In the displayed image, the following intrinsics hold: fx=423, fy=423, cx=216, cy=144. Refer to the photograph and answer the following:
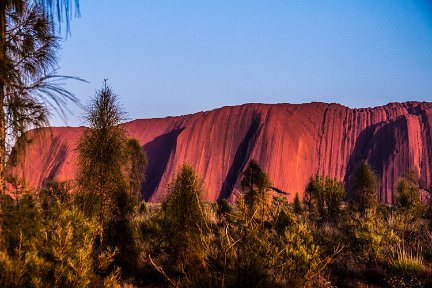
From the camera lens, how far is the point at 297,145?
8794 centimetres

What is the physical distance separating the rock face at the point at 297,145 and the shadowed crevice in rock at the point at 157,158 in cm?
33

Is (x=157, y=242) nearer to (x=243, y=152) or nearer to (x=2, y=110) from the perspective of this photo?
(x=2, y=110)

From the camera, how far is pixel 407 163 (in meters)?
79.9

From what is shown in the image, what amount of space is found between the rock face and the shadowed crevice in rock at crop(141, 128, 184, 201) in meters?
0.33

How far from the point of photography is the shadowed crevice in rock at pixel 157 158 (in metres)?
92.9

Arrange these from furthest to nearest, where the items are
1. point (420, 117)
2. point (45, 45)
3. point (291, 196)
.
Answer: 1. point (420, 117)
2. point (291, 196)
3. point (45, 45)

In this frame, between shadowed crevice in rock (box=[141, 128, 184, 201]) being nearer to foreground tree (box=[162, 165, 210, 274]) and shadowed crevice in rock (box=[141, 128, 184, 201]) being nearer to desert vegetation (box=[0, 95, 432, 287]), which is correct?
desert vegetation (box=[0, 95, 432, 287])

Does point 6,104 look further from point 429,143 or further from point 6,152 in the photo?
point 429,143

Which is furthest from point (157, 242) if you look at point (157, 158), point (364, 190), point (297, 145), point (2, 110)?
point (157, 158)

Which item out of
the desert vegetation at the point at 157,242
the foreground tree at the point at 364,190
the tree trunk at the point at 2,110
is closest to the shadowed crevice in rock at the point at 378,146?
the foreground tree at the point at 364,190

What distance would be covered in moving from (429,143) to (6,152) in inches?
3533

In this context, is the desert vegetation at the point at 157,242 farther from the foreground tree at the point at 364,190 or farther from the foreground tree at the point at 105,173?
the foreground tree at the point at 364,190

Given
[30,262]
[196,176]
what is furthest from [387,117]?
[30,262]

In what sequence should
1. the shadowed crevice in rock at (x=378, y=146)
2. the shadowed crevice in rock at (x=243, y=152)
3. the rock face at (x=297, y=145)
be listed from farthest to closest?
the shadowed crevice in rock at (x=243, y=152)
the shadowed crevice in rock at (x=378, y=146)
the rock face at (x=297, y=145)
